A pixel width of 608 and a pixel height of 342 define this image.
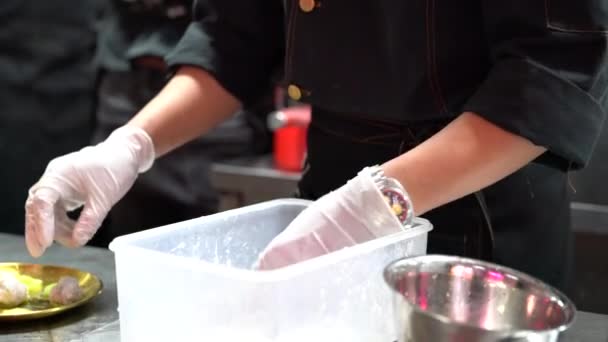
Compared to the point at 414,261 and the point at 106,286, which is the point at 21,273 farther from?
the point at 414,261

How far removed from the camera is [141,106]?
7.31ft

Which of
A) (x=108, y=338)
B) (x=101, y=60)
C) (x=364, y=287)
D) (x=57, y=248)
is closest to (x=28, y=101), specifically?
(x=101, y=60)

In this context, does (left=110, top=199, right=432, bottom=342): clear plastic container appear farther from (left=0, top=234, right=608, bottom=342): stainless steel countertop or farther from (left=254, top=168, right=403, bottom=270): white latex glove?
(left=0, top=234, right=608, bottom=342): stainless steel countertop

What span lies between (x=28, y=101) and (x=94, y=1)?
0.33 metres

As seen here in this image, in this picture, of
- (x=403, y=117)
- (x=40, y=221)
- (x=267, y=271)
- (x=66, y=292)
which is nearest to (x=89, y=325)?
(x=66, y=292)

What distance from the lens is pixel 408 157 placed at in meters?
0.99

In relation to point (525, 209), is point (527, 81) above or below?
above

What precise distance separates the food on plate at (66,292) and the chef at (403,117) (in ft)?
0.27

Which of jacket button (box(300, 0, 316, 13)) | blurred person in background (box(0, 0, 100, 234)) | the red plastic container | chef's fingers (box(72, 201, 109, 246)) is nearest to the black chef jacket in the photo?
jacket button (box(300, 0, 316, 13))

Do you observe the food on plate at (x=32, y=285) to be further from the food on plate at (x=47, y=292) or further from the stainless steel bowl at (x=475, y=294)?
the stainless steel bowl at (x=475, y=294)

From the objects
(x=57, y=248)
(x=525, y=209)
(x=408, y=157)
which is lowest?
(x=57, y=248)

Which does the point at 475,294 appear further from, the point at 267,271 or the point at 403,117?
the point at 403,117

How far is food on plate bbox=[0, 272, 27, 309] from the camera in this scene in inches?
42.6

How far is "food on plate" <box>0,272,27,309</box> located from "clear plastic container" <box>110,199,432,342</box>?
215 mm
